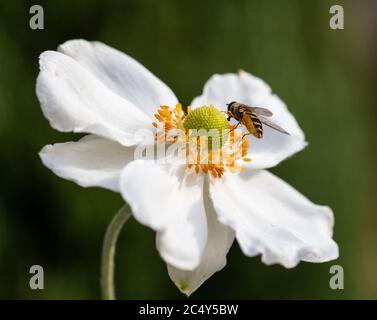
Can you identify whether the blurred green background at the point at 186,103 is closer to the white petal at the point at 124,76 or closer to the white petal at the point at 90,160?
the white petal at the point at 124,76

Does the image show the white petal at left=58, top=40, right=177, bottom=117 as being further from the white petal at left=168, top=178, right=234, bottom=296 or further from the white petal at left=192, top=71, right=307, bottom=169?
the white petal at left=168, top=178, right=234, bottom=296

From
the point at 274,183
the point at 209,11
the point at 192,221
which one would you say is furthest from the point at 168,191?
the point at 209,11

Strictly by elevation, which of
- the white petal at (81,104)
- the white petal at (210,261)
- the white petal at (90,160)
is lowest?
the white petal at (210,261)

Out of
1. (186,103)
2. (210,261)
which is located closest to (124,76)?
(210,261)

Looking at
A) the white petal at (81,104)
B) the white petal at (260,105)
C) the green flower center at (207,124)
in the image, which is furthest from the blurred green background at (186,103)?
the green flower center at (207,124)

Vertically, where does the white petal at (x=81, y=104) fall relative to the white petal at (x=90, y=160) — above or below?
above

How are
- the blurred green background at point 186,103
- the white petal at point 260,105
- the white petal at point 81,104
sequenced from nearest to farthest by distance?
1. the white petal at point 81,104
2. the white petal at point 260,105
3. the blurred green background at point 186,103

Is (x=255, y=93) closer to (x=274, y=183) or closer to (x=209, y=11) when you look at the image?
(x=274, y=183)
